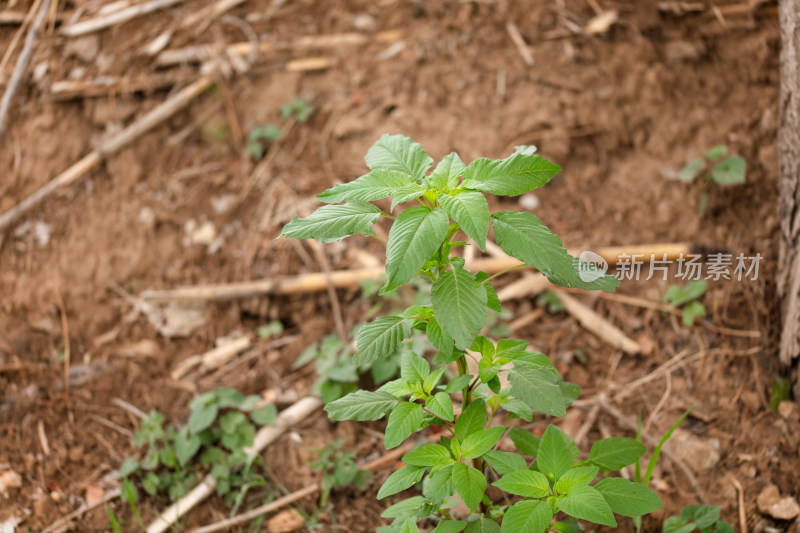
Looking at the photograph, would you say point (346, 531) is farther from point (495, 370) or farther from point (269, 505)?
point (495, 370)

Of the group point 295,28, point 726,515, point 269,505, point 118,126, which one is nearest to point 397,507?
point 269,505

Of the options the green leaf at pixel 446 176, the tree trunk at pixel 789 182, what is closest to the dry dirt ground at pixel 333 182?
the tree trunk at pixel 789 182

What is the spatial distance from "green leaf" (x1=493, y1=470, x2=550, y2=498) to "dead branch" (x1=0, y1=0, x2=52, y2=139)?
336 centimetres

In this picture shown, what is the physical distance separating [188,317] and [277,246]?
0.58m

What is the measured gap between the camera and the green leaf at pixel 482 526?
1.76 metres

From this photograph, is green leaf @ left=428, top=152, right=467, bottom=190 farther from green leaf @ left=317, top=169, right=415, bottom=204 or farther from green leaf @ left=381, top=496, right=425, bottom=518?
green leaf @ left=381, top=496, right=425, bottom=518

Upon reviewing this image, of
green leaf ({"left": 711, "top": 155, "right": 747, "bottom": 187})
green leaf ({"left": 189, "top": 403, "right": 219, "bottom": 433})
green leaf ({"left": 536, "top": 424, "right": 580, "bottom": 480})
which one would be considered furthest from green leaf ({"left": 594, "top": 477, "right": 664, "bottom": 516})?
green leaf ({"left": 711, "top": 155, "right": 747, "bottom": 187})

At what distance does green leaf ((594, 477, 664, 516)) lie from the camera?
168 centimetres

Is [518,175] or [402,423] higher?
[518,175]

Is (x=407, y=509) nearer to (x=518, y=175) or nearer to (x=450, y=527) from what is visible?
(x=450, y=527)

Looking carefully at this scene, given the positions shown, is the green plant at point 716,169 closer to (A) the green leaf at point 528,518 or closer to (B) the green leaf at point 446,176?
(B) the green leaf at point 446,176

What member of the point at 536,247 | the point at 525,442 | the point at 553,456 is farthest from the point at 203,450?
the point at 536,247

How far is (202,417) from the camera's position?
8.25 feet

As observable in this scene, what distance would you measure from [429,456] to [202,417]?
1.18 metres
